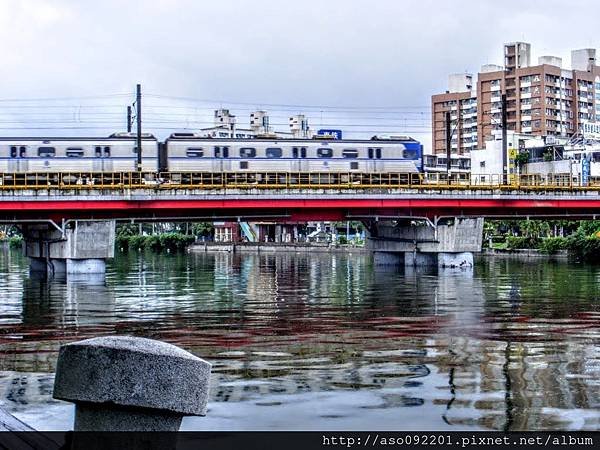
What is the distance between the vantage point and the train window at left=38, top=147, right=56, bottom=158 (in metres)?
76.0

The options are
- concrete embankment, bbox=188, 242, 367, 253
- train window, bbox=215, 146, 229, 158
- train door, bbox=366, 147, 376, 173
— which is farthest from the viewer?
concrete embankment, bbox=188, 242, 367, 253

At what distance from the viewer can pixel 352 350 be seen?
2452 centimetres

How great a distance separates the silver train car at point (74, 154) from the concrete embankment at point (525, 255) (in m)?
49.6

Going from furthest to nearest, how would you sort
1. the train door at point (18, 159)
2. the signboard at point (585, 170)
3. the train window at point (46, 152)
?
the signboard at point (585, 170) → the train window at point (46, 152) → the train door at point (18, 159)

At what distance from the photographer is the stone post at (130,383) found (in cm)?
860

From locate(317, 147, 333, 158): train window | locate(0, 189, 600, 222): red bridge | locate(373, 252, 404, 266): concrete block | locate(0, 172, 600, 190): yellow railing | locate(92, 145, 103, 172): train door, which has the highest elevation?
locate(317, 147, 333, 158): train window

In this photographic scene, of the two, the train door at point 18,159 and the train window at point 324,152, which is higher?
the train window at point 324,152

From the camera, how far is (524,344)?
25359 mm

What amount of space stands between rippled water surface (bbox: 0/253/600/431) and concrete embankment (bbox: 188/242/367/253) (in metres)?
95.8

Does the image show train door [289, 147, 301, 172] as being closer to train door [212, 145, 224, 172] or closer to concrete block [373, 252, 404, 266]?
train door [212, 145, 224, 172]

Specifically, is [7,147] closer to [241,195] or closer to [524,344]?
[241,195]

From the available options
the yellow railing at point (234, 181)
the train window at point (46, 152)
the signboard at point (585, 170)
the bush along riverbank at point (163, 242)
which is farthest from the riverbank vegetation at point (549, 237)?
the bush along riverbank at point (163, 242)

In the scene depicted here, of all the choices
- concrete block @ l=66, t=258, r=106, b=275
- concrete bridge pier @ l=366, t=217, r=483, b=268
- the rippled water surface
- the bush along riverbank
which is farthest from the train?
the bush along riverbank

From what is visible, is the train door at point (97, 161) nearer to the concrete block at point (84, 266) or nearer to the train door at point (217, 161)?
the train door at point (217, 161)
